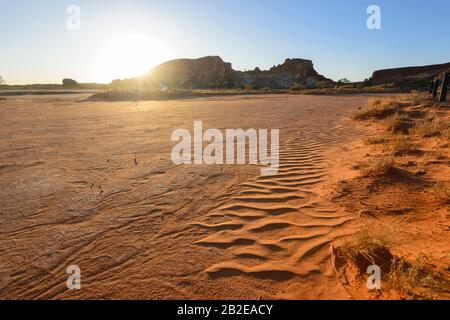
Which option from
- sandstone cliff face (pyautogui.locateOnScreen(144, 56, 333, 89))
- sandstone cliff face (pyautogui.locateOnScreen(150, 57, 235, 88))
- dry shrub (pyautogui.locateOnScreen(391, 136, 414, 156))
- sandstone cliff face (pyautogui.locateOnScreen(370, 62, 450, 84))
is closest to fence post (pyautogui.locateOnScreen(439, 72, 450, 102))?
dry shrub (pyautogui.locateOnScreen(391, 136, 414, 156))

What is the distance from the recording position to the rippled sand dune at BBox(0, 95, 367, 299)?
2.19 meters

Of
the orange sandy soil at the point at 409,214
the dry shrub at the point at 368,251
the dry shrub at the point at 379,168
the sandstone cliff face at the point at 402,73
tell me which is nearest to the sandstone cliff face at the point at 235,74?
the sandstone cliff face at the point at 402,73

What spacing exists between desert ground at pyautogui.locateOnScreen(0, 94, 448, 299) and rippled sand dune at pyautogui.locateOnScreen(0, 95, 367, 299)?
1 centimetres

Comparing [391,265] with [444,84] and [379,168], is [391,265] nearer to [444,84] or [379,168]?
[379,168]

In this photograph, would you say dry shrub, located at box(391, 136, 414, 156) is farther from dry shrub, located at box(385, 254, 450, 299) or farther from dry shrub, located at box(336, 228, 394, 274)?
dry shrub, located at box(385, 254, 450, 299)

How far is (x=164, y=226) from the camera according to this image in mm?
3002

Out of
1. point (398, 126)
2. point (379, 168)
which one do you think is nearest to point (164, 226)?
point (379, 168)

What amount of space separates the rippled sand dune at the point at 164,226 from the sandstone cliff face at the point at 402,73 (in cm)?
4999

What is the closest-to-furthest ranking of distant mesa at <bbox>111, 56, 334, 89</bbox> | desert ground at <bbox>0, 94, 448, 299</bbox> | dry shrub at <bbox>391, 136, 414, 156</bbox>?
desert ground at <bbox>0, 94, 448, 299</bbox>, dry shrub at <bbox>391, 136, 414, 156</bbox>, distant mesa at <bbox>111, 56, 334, 89</bbox>

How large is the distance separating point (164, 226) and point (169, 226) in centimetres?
5

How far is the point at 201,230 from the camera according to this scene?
2.94 metres
